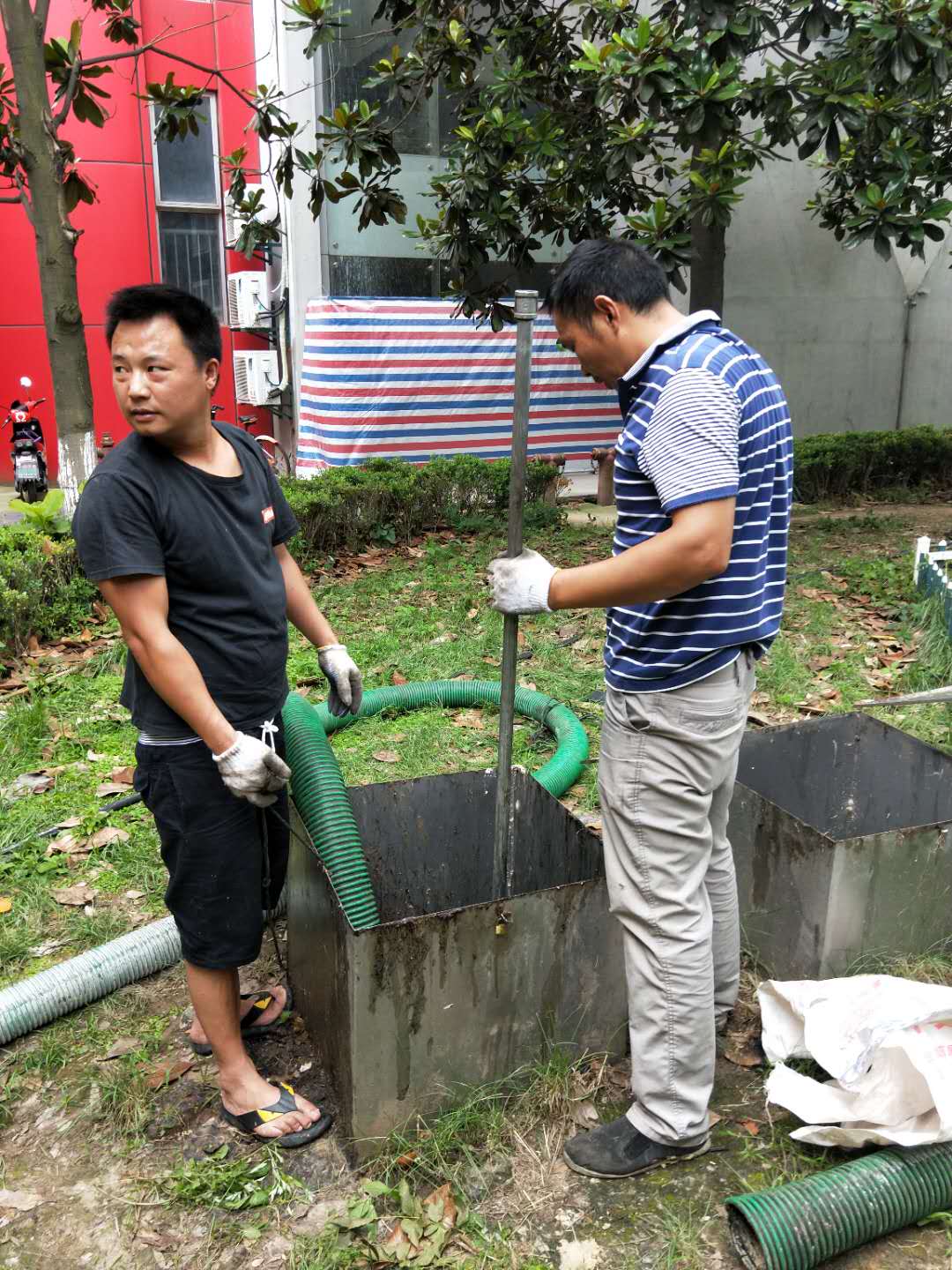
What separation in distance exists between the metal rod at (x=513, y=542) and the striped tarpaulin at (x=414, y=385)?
780cm

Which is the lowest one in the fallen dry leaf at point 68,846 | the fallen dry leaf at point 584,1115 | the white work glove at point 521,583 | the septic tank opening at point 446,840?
the fallen dry leaf at point 584,1115

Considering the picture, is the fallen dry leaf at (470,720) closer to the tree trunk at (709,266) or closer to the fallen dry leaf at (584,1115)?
the fallen dry leaf at (584,1115)

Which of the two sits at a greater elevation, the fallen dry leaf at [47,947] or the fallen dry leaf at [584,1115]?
the fallen dry leaf at [584,1115]

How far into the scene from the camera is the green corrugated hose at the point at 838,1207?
193cm

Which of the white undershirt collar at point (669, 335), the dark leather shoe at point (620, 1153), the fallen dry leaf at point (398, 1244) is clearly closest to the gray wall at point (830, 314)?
the white undershirt collar at point (669, 335)

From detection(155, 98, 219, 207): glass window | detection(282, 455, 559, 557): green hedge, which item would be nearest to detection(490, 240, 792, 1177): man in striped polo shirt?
detection(282, 455, 559, 557): green hedge

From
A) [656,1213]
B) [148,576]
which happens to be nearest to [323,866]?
[148,576]

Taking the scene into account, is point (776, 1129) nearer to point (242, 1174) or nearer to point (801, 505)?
point (242, 1174)

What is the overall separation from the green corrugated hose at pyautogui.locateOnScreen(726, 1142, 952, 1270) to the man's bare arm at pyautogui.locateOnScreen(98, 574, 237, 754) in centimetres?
141

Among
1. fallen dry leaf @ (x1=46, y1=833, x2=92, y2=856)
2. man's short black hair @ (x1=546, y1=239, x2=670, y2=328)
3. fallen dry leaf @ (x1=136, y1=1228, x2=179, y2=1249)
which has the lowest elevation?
fallen dry leaf @ (x1=136, y1=1228, x2=179, y2=1249)

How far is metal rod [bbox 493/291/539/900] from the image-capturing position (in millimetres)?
2262

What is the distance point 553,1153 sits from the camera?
7.48ft

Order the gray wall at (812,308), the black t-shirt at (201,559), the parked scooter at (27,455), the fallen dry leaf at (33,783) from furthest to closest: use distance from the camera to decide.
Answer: the gray wall at (812,308) → the parked scooter at (27,455) → the fallen dry leaf at (33,783) → the black t-shirt at (201,559)

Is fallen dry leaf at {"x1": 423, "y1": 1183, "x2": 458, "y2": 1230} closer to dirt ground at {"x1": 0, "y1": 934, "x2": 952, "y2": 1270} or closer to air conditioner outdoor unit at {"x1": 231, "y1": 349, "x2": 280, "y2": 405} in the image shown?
dirt ground at {"x1": 0, "y1": 934, "x2": 952, "y2": 1270}
